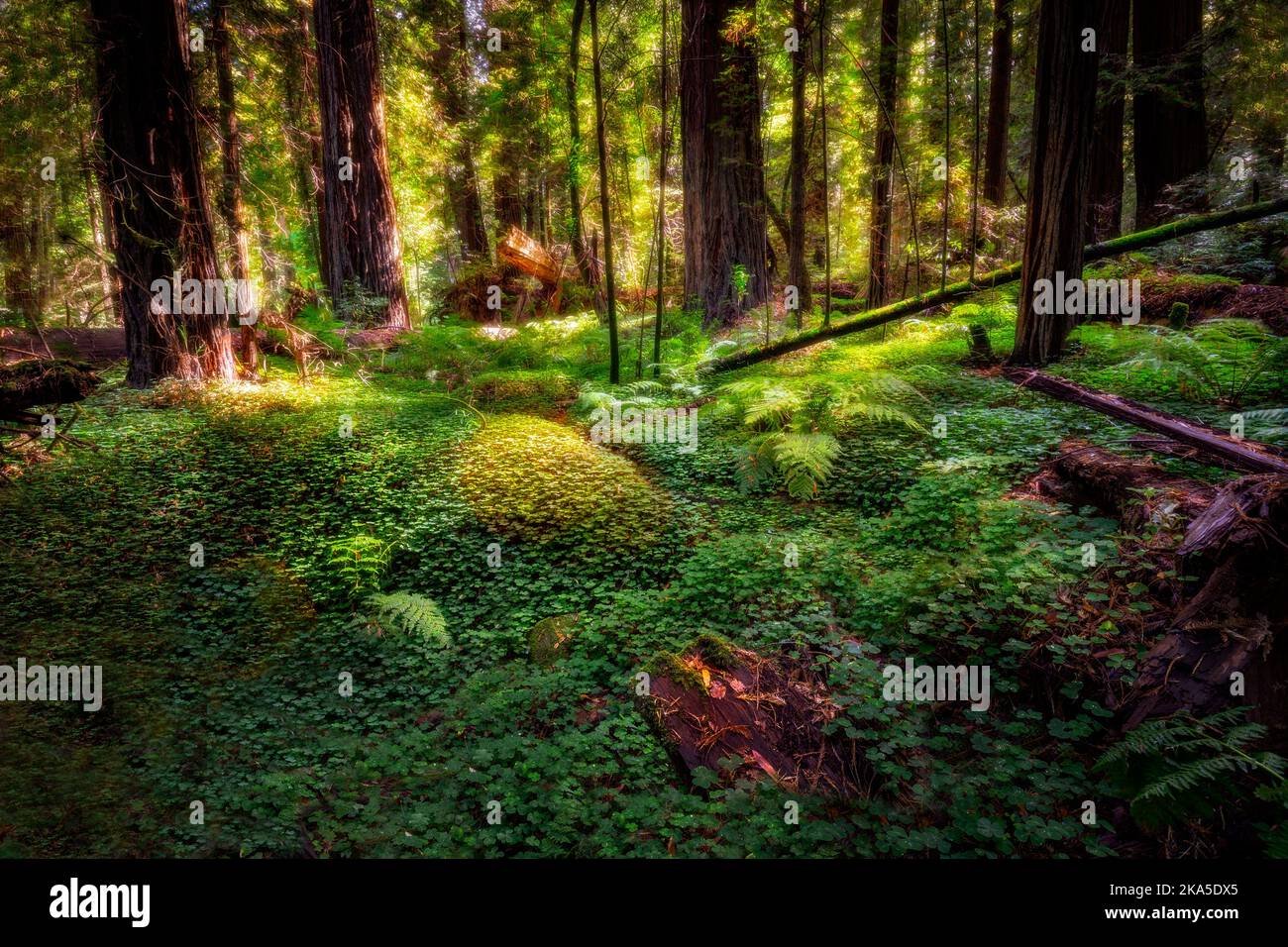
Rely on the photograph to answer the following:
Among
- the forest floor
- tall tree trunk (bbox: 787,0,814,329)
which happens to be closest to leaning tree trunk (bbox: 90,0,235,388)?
the forest floor

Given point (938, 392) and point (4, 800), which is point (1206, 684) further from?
point (4, 800)

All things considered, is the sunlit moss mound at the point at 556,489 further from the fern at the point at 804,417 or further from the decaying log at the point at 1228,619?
the decaying log at the point at 1228,619

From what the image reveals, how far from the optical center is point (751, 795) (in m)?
2.78

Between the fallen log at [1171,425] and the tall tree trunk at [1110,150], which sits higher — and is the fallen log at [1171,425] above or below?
below

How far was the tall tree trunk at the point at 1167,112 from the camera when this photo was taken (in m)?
9.87

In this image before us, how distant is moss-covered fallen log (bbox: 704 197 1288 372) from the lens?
7145 mm

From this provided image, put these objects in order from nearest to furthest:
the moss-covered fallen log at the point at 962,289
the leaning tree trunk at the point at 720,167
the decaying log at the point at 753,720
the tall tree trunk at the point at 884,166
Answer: the decaying log at the point at 753,720, the moss-covered fallen log at the point at 962,289, the leaning tree trunk at the point at 720,167, the tall tree trunk at the point at 884,166

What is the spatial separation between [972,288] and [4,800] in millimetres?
9789

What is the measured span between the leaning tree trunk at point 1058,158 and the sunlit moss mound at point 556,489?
4.90m

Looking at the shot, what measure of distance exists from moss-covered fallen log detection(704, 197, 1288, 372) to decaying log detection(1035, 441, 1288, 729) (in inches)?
211

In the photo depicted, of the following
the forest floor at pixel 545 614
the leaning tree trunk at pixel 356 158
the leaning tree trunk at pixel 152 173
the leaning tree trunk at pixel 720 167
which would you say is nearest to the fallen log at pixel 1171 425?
the forest floor at pixel 545 614

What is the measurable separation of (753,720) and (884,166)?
11216mm

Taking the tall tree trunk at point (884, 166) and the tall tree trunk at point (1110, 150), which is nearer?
the tall tree trunk at point (1110, 150)

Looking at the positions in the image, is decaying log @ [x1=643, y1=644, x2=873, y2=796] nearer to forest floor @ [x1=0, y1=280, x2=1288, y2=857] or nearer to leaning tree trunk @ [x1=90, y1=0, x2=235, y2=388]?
forest floor @ [x1=0, y1=280, x2=1288, y2=857]
